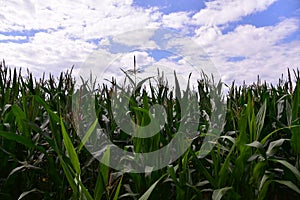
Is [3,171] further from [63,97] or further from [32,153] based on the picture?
[63,97]

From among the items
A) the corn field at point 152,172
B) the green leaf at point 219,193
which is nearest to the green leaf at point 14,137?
the corn field at point 152,172

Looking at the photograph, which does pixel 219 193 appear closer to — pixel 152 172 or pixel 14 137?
pixel 152 172

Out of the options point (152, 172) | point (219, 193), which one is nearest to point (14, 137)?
point (152, 172)

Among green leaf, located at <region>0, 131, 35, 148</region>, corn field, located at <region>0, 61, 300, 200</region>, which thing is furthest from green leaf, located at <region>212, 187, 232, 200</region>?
green leaf, located at <region>0, 131, 35, 148</region>

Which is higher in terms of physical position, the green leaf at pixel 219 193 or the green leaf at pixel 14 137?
the green leaf at pixel 14 137

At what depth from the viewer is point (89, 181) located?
1.84 meters

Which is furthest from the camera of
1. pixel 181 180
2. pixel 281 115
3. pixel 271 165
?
pixel 281 115

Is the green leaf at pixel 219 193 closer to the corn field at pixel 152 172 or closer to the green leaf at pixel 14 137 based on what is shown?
the corn field at pixel 152 172

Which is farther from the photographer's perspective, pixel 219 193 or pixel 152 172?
pixel 152 172

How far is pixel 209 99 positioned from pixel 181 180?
4.65 ft

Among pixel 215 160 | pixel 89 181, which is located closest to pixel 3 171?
pixel 89 181

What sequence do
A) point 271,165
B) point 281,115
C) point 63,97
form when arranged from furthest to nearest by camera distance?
1. point 63,97
2. point 281,115
3. point 271,165

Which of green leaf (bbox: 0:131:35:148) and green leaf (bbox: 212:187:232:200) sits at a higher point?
green leaf (bbox: 0:131:35:148)

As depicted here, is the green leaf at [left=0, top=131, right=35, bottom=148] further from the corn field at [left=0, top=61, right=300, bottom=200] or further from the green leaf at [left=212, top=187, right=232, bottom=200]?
the green leaf at [left=212, top=187, right=232, bottom=200]
